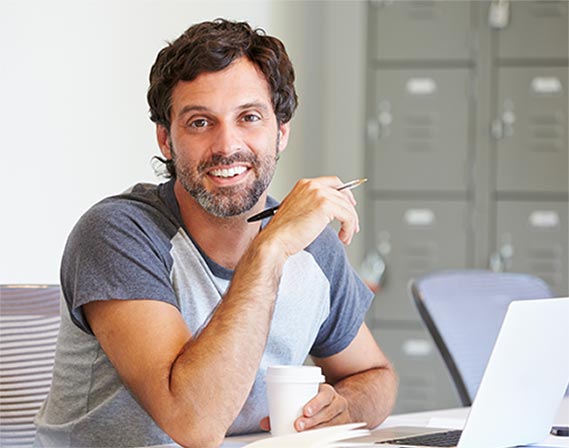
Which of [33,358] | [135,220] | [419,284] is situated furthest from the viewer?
[419,284]

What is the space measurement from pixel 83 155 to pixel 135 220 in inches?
42.4

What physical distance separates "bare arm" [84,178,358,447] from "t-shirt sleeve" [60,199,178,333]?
2 centimetres

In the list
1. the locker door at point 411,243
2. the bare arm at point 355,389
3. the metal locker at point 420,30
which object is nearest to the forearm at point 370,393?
the bare arm at point 355,389

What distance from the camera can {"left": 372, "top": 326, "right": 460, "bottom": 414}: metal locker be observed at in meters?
4.48

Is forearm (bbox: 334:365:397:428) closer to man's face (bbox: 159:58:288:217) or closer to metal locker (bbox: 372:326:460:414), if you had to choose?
man's face (bbox: 159:58:288:217)

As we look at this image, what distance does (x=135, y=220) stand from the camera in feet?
5.73

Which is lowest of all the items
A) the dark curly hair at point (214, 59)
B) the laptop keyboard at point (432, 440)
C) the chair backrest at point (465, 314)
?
the chair backrest at point (465, 314)

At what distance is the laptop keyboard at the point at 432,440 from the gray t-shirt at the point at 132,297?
0.96ft

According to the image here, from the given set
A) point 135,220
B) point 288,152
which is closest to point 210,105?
point 135,220

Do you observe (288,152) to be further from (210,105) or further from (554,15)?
(210,105)

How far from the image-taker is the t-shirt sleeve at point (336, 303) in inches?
77.6

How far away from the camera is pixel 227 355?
5.14ft

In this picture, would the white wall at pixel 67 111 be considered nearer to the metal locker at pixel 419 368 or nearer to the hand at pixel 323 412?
the hand at pixel 323 412

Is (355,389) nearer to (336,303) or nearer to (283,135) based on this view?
(336,303)
